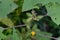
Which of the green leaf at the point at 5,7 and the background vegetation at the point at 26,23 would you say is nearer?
the green leaf at the point at 5,7

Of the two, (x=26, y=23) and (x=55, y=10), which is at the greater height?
(x=55, y=10)

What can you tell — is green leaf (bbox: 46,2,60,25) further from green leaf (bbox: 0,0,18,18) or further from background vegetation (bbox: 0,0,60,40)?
green leaf (bbox: 0,0,18,18)

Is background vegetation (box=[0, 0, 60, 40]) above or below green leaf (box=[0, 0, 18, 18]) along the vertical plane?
below

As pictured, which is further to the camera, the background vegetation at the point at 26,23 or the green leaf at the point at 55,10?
the background vegetation at the point at 26,23

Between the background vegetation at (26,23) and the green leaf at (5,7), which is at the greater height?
the green leaf at (5,7)

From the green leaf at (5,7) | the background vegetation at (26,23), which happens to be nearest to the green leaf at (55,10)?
the background vegetation at (26,23)

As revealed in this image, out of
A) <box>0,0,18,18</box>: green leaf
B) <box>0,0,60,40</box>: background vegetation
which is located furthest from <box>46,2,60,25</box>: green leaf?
<box>0,0,18,18</box>: green leaf

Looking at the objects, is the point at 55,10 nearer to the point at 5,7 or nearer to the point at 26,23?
the point at 5,7

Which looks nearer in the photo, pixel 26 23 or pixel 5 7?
pixel 5 7

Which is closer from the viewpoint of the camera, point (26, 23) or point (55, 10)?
point (55, 10)

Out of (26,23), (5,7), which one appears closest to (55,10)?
(5,7)

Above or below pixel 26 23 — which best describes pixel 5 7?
above

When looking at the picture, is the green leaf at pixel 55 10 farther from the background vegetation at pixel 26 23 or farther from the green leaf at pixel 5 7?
the green leaf at pixel 5 7
